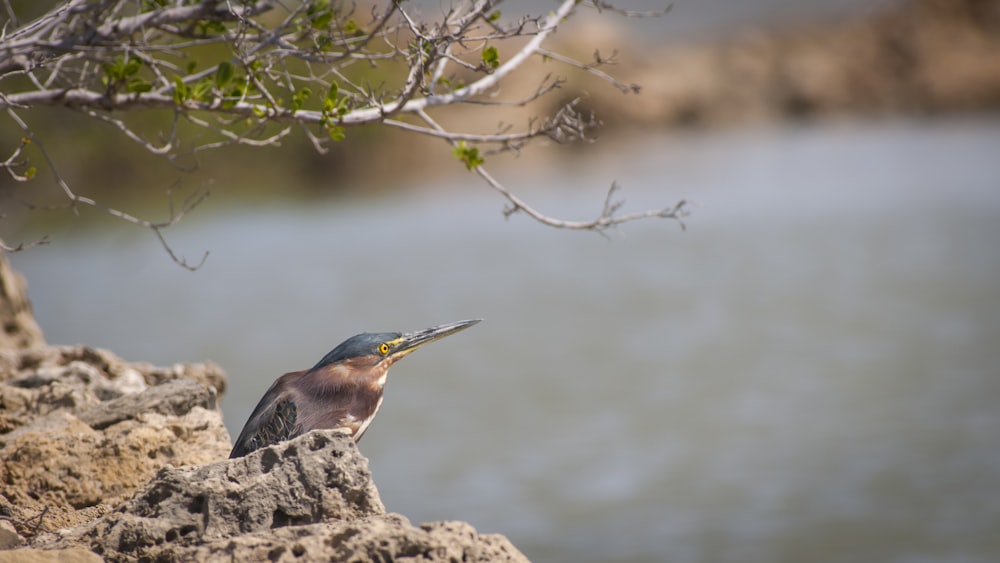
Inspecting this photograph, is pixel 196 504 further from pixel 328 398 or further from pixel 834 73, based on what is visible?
pixel 834 73

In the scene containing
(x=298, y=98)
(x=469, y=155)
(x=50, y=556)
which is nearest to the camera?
(x=50, y=556)

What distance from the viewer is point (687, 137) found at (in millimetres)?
39188

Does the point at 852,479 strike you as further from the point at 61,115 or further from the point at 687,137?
the point at 687,137

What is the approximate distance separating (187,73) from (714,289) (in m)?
12.0

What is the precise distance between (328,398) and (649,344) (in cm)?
1036

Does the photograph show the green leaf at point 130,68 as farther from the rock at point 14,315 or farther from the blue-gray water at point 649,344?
the blue-gray water at point 649,344

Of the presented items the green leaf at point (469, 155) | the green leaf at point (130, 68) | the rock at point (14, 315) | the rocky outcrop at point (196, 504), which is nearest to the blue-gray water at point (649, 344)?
the rock at point (14, 315)

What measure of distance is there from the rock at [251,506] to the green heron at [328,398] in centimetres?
29

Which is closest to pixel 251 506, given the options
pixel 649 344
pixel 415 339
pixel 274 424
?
pixel 274 424

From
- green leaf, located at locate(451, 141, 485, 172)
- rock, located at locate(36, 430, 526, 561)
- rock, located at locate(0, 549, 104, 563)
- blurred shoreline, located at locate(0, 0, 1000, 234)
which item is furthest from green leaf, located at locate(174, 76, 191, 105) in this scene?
blurred shoreline, located at locate(0, 0, 1000, 234)

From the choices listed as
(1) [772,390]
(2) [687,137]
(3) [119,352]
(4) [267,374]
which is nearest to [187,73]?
(4) [267,374]

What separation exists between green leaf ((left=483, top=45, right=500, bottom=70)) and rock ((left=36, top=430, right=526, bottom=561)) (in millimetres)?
1280

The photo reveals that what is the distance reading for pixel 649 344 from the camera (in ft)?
42.7

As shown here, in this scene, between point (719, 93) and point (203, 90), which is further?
→ point (719, 93)
